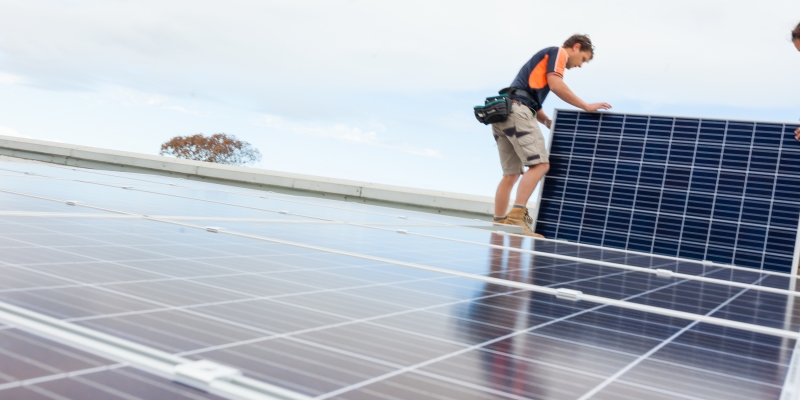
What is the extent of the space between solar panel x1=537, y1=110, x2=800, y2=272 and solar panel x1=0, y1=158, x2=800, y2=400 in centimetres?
411

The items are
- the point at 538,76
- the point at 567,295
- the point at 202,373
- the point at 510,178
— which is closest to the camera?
the point at 202,373

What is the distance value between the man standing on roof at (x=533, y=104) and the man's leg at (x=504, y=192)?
0.22 meters

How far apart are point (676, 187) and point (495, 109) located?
6.99ft

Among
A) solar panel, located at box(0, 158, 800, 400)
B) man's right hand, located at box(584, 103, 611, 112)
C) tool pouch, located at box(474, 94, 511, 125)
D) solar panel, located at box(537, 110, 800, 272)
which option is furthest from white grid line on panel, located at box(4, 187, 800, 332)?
man's right hand, located at box(584, 103, 611, 112)

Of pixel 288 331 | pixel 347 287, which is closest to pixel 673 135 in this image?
pixel 347 287

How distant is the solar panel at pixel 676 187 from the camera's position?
711cm

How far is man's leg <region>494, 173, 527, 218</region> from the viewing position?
807 cm

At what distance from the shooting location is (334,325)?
5.58 feet

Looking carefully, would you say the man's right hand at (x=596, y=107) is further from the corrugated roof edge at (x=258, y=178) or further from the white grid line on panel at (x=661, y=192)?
the corrugated roof edge at (x=258, y=178)

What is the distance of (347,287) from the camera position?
2.27 m

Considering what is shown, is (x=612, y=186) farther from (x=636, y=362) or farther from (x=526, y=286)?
(x=636, y=362)

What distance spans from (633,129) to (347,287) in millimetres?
6421

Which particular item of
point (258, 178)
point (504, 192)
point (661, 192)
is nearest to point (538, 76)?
point (504, 192)

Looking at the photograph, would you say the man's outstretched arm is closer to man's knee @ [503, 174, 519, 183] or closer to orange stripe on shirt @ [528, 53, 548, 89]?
orange stripe on shirt @ [528, 53, 548, 89]
